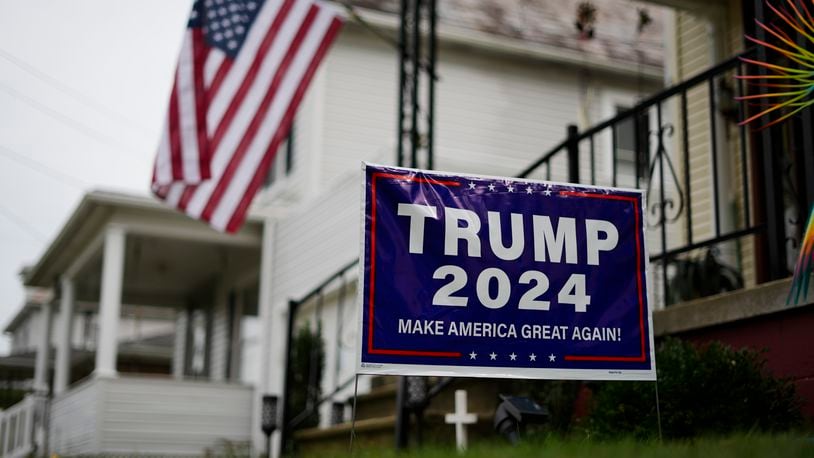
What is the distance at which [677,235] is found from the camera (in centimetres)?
1213

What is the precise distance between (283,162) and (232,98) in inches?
292

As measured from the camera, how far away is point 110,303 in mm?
13719

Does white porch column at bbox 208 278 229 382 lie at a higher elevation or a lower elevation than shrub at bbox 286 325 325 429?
higher

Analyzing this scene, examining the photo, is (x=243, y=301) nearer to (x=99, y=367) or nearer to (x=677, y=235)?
(x=99, y=367)

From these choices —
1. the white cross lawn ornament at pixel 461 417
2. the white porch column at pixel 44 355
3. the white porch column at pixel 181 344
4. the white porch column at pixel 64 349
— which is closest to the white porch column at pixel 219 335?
the white porch column at pixel 181 344

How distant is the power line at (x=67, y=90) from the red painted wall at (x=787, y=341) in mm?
17302

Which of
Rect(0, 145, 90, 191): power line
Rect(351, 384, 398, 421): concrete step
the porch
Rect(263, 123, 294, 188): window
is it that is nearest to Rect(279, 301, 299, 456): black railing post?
Rect(351, 384, 398, 421): concrete step

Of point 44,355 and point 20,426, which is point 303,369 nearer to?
point 20,426

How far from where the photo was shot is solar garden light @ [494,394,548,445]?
4711 millimetres

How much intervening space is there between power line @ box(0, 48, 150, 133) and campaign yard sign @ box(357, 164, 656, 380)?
56.4ft

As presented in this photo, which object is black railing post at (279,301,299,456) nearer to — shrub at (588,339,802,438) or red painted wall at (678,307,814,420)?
shrub at (588,339,802,438)

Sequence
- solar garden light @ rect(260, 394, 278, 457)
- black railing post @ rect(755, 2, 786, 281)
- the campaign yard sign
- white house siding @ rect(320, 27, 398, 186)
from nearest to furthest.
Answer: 1. the campaign yard sign
2. black railing post @ rect(755, 2, 786, 281)
3. solar garden light @ rect(260, 394, 278, 457)
4. white house siding @ rect(320, 27, 398, 186)

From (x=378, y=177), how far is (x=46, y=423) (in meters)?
13.2

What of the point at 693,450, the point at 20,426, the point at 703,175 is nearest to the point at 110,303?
the point at 20,426
